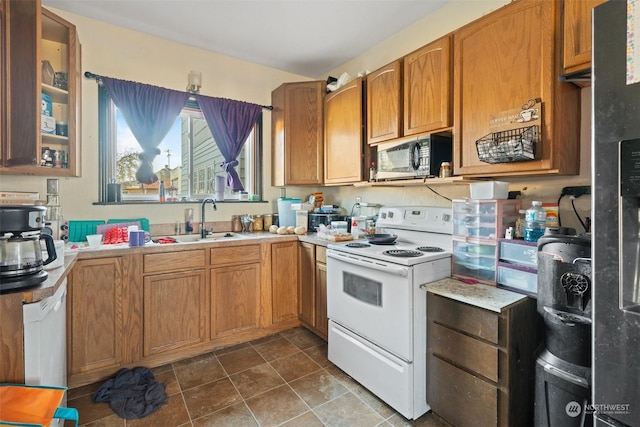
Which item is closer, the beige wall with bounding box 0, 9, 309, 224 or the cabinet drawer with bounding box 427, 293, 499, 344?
the cabinet drawer with bounding box 427, 293, 499, 344

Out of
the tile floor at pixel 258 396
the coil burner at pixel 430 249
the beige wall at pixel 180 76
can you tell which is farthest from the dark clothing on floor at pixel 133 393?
the coil burner at pixel 430 249

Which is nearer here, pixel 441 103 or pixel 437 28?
pixel 441 103

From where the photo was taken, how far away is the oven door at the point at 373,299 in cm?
173

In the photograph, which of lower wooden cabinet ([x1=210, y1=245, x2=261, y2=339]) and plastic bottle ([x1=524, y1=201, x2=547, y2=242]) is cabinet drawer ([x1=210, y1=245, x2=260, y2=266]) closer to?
lower wooden cabinet ([x1=210, y1=245, x2=261, y2=339])

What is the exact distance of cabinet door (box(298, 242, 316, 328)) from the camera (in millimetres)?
2738

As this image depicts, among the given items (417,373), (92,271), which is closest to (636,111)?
(417,373)

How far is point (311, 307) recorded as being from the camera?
2.76 meters

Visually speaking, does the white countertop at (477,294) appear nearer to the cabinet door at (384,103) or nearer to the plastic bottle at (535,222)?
the plastic bottle at (535,222)

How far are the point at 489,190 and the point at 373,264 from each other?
0.79 metres

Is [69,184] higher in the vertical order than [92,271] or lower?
higher

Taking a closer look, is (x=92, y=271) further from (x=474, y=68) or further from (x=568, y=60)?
(x=568, y=60)

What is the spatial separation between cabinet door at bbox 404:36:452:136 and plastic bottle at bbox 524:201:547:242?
2.37 feet

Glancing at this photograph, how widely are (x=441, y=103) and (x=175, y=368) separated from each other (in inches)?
105

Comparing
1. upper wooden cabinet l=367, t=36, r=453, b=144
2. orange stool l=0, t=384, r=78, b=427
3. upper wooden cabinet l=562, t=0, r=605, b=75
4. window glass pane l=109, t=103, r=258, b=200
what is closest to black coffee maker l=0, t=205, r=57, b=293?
orange stool l=0, t=384, r=78, b=427
